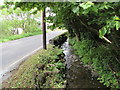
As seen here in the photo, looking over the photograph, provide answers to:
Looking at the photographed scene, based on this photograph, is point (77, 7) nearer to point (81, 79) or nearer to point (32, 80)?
point (32, 80)

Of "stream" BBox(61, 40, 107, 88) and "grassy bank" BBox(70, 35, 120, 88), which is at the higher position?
"grassy bank" BBox(70, 35, 120, 88)

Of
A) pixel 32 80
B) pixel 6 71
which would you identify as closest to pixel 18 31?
pixel 6 71

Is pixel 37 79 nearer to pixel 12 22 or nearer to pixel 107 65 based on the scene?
pixel 107 65

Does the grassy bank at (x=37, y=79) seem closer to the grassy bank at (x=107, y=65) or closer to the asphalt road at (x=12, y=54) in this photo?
the asphalt road at (x=12, y=54)

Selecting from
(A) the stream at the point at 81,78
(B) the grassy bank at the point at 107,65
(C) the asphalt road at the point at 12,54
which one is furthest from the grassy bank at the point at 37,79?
(B) the grassy bank at the point at 107,65

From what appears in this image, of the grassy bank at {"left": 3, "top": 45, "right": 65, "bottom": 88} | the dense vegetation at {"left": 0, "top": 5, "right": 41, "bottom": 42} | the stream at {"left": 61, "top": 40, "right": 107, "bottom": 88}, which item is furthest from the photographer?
the dense vegetation at {"left": 0, "top": 5, "right": 41, "bottom": 42}

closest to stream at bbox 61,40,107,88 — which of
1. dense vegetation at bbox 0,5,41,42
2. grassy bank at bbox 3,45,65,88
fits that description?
grassy bank at bbox 3,45,65,88

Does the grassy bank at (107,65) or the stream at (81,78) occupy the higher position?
the grassy bank at (107,65)

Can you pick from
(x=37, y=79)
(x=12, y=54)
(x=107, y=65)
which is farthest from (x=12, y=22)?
(x=107, y=65)

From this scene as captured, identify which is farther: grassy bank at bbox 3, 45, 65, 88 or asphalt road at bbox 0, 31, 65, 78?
asphalt road at bbox 0, 31, 65, 78

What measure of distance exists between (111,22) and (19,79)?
10.2 ft

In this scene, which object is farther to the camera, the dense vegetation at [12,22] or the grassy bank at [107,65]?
the dense vegetation at [12,22]

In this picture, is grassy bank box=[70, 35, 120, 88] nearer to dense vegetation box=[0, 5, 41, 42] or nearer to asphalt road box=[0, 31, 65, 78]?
asphalt road box=[0, 31, 65, 78]

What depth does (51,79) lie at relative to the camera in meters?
3.33
